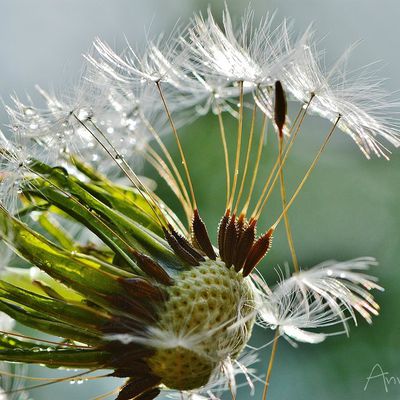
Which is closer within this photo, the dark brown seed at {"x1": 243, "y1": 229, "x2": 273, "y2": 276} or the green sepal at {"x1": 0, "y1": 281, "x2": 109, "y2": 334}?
the green sepal at {"x1": 0, "y1": 281, "x2": 109, "y2": 334}

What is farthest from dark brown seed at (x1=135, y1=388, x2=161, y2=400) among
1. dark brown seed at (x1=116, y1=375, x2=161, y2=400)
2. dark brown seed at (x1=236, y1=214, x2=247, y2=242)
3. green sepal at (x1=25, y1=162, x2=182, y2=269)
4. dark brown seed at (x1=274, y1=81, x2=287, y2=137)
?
dark brown seed at (x1=274, y1=81, x2=287, y2=137)

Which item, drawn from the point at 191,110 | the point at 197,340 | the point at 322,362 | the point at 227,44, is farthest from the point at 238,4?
the point at 197,340

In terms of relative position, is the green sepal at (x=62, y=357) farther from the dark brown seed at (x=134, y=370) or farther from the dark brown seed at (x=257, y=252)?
the dark brown seed at (x=257, y=252)

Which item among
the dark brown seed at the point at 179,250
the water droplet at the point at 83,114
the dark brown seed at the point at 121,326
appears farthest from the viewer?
the water droplet at the point at 83,114

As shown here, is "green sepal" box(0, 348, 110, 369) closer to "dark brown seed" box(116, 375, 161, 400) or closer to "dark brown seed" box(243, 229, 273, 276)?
"dark brown seed" box(116, 375, 161, 400)

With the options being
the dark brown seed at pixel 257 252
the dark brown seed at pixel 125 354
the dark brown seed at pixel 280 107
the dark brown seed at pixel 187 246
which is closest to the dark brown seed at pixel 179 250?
the dark brown seed at pixel 187 246

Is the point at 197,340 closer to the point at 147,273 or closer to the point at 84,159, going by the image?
the point at 147,273

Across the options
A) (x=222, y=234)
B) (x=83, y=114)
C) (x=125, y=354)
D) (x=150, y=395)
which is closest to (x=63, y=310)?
(x=125, y=354)

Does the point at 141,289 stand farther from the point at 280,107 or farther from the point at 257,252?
the point at 280,107
